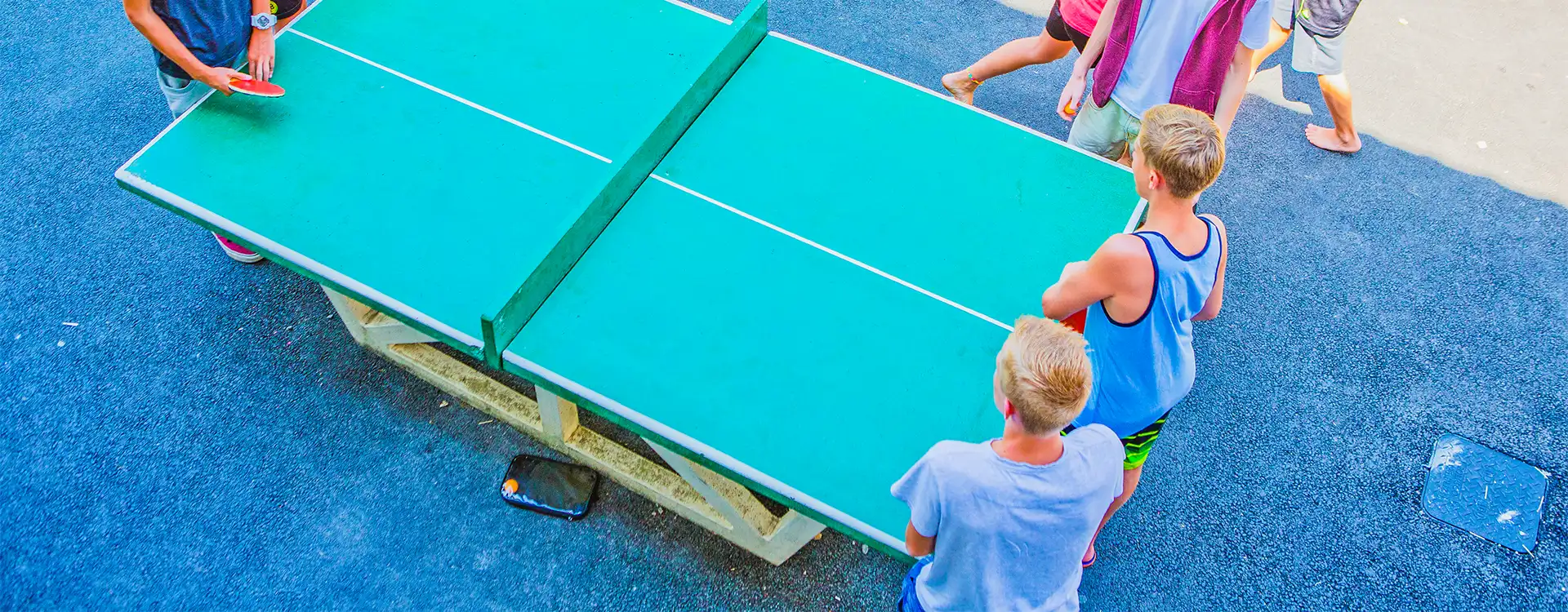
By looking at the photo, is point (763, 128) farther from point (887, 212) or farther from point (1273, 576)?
point (1273, 576)

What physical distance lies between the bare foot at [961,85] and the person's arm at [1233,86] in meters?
1.58

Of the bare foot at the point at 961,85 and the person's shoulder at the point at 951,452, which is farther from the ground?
the person's shoulder at the point at 951,452

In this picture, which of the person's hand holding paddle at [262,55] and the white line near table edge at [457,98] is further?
the person's hand holding paddle at [262,55]

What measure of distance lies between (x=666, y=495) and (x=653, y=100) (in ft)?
4.97

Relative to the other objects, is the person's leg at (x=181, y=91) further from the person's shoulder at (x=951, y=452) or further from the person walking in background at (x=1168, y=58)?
the person walking in background at (x=1168, y=58)

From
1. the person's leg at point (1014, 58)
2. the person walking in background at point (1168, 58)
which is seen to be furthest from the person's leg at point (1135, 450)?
the person's leg at point (1014, 58)

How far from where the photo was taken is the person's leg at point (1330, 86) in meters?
4.75

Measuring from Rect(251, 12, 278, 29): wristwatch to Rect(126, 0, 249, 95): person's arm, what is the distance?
0.21 metres

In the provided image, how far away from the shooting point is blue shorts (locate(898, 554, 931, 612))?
8.96 ft

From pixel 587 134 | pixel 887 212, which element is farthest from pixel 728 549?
pixel 587 134

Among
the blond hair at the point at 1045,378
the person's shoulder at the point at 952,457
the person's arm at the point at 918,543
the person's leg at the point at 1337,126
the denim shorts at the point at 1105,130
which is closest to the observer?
the blond hair at the point at 1045,378

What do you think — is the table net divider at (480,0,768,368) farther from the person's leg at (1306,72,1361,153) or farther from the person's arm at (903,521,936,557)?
the person's leg at (1306,72,1361,153)

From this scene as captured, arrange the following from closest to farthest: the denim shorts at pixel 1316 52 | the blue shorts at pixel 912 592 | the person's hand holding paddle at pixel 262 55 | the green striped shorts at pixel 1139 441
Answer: the blue shorts at pixel 912 592 < the green striped shorts at pixel 1139 441 < the person's hand holding paddle at pixel 262 55 < the denim shorts at pixel 1316 52

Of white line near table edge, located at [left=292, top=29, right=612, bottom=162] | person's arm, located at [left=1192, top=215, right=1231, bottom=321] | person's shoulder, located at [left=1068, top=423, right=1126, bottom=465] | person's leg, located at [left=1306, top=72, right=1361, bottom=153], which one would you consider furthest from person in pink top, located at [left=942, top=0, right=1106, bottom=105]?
person's shoulder, located at [left=1068, top=423, right=1126, bottom=465]
